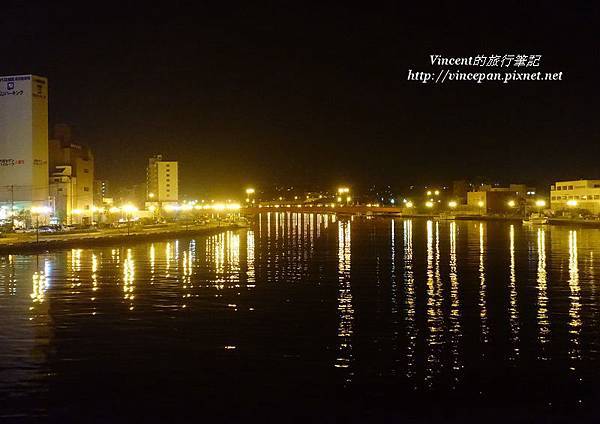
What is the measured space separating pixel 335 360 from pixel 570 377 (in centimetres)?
315

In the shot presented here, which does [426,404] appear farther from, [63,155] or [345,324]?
[63,155]

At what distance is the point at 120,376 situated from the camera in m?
8.52

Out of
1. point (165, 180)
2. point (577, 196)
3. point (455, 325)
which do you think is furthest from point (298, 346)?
point (165, 180)

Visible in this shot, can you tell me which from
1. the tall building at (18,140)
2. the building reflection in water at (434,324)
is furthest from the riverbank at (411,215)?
the tall building at (18,140)

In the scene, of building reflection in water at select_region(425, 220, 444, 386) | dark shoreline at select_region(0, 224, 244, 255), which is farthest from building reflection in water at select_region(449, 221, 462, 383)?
dark shoreline at select_region(0, 224, 244, 255)

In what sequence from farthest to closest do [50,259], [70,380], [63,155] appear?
[63,155]
[50,259]
[70,380]

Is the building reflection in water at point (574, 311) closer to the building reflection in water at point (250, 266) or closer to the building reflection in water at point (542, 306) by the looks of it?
the building reflection in water at point (542, 306)

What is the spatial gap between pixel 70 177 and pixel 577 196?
5219cm

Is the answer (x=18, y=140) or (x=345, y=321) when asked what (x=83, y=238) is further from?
(x=345, y=321)

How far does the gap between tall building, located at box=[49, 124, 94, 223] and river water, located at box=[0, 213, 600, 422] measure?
30.0m

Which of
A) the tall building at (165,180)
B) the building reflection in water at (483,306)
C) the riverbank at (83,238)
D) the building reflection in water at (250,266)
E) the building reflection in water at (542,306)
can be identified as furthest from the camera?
the tall building at (165,180)

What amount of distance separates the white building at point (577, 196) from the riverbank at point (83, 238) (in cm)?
4137

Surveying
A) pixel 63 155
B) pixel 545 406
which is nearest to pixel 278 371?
pixel 545 406

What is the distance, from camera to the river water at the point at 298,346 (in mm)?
7512
